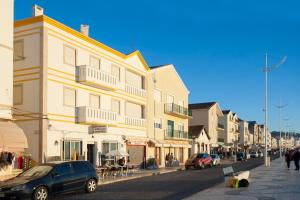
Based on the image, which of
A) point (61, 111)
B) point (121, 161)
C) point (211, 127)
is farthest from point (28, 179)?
point (211, 127)

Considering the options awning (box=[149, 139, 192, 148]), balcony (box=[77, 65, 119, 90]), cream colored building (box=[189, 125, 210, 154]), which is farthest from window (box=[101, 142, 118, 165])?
cream colored building (box=[189, 125, 210, 154])

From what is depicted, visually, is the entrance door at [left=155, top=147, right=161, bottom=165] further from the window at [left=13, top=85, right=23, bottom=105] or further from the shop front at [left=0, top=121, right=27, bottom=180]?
the shop front at [left=0, top=121, right=27, bottom=180]

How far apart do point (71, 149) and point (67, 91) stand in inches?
160

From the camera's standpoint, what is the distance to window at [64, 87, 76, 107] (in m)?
30.0

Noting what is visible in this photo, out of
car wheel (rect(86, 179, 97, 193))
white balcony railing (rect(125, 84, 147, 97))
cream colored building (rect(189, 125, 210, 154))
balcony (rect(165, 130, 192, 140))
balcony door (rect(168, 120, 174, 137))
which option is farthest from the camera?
cream colored building (rect(189, 125, 210, 154))

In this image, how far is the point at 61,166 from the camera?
18.0 m

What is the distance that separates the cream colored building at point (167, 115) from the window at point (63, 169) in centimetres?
2499

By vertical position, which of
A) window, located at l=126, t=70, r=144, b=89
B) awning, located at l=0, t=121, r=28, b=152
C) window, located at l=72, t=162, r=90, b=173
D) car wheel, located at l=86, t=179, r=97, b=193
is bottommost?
car wheel, located at l=86, t=179, r=97, b=193

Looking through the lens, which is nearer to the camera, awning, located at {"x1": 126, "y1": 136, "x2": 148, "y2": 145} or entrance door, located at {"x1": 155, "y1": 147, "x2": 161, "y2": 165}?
awning, located at {"x1": 126, "y1": 136, "x2": 148, "y2": 145}

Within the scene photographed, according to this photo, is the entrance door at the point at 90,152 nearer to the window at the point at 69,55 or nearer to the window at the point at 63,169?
the window at the point at 69,55

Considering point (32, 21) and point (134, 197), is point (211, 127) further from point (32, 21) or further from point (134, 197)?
point (134, 197)

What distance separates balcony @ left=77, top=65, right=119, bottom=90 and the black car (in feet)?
40.8

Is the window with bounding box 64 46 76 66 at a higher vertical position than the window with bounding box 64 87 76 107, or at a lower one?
higher

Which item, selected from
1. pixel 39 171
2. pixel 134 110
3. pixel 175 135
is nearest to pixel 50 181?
pixel 39 171
